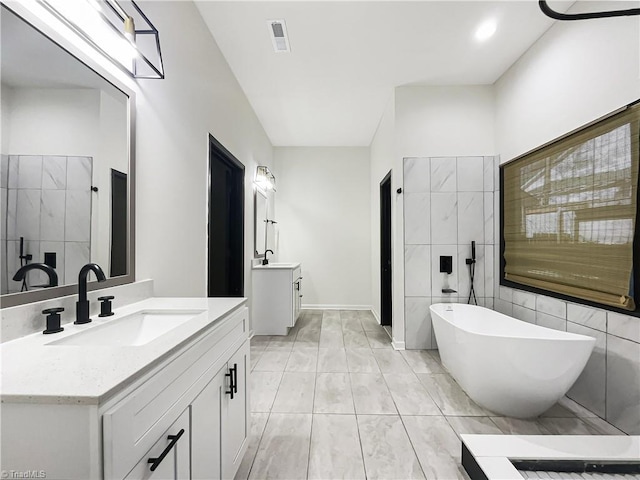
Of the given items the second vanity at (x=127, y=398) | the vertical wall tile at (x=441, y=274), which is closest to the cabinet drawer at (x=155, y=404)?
the second vanity at (x=127, y=398)

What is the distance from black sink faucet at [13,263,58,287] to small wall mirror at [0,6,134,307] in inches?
0.5

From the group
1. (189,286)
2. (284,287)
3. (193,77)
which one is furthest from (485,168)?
(189,286)

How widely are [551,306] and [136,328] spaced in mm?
2899

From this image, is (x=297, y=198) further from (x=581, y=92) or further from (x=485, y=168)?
(x=581, y=92)

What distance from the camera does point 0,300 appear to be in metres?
0.88

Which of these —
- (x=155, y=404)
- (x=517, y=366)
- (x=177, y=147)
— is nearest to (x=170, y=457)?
(x=155, y=404)

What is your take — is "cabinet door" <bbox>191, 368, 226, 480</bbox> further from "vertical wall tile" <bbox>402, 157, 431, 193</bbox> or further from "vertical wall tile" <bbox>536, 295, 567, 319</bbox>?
"vertical wall tile" <bbox>402, 157, 431, 193</bbox>

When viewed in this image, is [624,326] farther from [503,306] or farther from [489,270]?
[489,270]

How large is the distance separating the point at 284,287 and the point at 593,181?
3110 mm

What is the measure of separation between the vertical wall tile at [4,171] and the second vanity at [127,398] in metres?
0.46

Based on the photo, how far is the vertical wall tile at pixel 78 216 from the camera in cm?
112

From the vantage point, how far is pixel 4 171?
89 cm

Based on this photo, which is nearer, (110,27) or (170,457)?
(170,457)

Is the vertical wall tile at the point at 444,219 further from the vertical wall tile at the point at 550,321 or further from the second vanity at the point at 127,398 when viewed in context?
the second vanity at the point at 127,398
